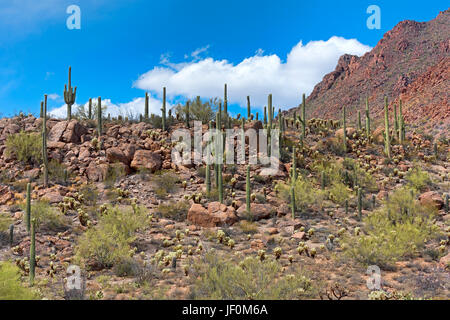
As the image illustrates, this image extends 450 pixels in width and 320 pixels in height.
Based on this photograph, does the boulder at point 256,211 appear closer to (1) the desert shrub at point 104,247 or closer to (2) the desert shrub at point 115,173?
(1) the desert shrub at point 104,247

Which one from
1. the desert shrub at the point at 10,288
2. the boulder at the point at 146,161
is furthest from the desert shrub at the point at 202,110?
the desert shrub at the point at 10,288

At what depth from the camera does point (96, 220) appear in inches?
502

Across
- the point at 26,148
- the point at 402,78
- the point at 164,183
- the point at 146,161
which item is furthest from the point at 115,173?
the point at 402,78

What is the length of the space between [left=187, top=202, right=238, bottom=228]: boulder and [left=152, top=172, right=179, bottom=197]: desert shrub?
2884 mm

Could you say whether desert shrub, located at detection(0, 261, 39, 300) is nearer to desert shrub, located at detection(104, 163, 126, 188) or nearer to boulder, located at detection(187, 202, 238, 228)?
boulder, located at detection(187, 202, 238, 228)

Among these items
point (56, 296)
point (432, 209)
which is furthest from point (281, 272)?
point (432, 209)

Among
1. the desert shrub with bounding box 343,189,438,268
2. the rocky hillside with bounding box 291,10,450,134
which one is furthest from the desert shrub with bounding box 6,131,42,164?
the rocky hillside with bounding box 291,10,450,134

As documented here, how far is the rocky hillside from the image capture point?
4284 centimetres

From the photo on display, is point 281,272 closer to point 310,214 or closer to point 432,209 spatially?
point 310,214

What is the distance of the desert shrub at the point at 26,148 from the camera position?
17.5m

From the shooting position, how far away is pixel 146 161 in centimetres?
1722

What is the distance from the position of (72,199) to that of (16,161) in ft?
21.7

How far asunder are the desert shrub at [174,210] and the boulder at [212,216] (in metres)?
0.62
